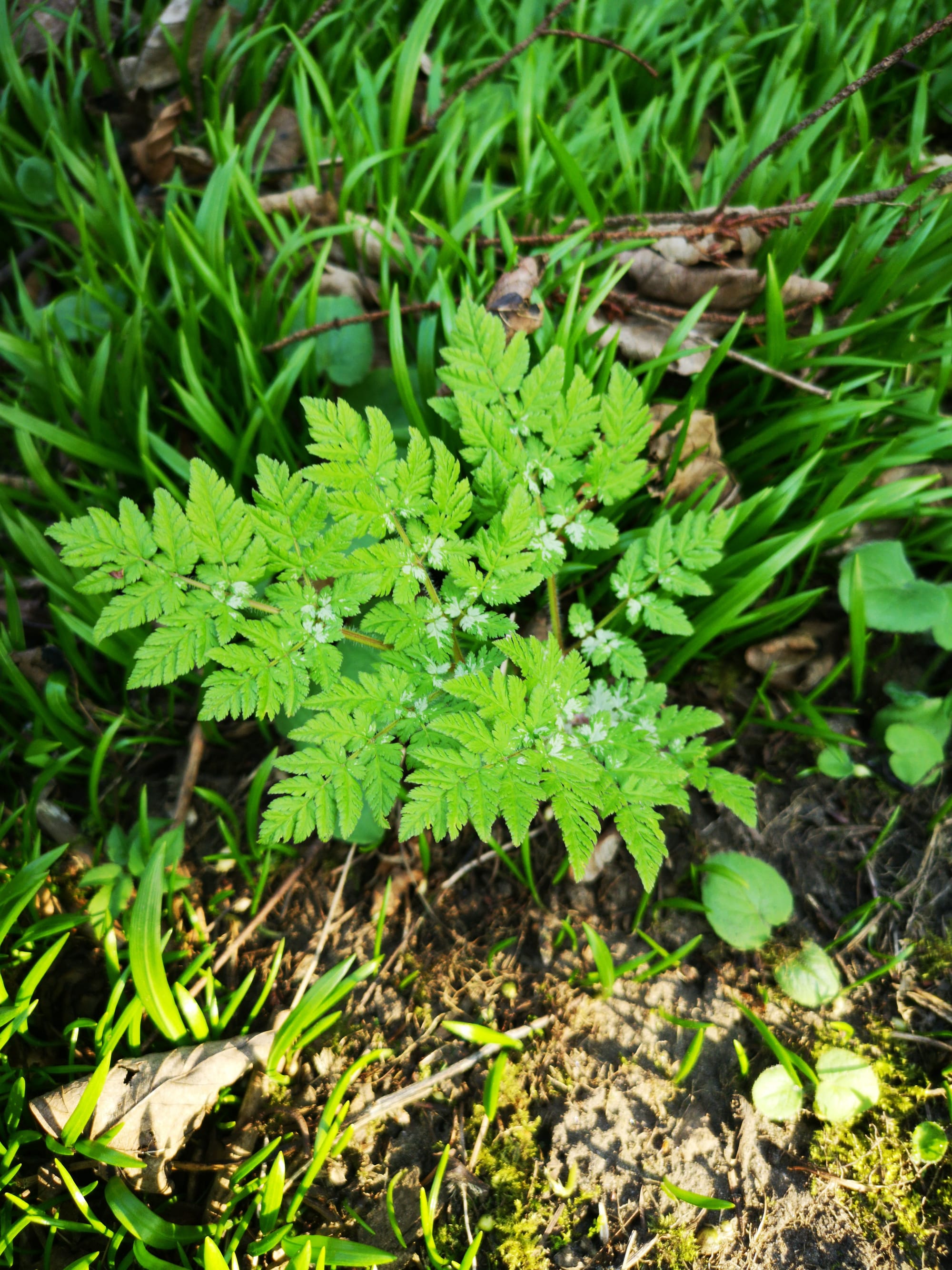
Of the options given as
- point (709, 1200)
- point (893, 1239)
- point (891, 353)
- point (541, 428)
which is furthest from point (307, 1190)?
point (891, 353)

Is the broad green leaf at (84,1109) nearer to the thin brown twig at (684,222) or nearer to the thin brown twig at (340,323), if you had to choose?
the thin brown twig at (340,323)

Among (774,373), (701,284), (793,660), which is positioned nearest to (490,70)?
(701,284)

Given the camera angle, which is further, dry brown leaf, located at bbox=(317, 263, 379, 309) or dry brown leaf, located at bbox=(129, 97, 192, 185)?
dry brown leaf, located at bbox=(129, 97, 192, 185)

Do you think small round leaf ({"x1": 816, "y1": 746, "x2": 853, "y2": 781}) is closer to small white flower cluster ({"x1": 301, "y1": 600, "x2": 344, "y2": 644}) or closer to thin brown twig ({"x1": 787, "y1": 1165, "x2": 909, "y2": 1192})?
thin brown twig ({"x1": 787, "y1": 1165, "x2": 909, "y2": 1192})

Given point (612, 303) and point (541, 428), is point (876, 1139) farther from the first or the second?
point (612, 303)

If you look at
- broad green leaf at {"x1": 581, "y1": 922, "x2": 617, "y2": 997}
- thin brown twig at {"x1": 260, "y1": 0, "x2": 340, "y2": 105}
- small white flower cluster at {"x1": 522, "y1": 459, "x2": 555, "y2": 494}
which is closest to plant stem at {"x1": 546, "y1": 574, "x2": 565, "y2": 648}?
small white flower cluster at {"x1": 522, "y1": 459, "x2": 555, "y2": 494}
